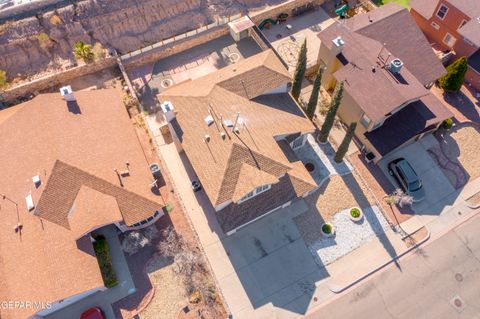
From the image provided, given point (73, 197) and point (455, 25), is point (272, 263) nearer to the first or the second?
point (73, 197)

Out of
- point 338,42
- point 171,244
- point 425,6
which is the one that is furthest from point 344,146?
point 425,6

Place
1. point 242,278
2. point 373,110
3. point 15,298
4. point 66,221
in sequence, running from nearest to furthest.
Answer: point 15,298 → point 66,221 → point 242,278 → point 373,110

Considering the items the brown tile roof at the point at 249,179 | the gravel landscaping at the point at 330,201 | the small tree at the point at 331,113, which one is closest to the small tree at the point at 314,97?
the small tree at the point at 331,113

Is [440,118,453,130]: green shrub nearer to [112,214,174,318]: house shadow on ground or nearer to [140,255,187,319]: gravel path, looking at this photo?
[112,214,174,318]: house shadow on ground

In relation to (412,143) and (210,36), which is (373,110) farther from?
(210,36)

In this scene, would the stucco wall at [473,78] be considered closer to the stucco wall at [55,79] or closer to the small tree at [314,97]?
the small tree at [314,97]

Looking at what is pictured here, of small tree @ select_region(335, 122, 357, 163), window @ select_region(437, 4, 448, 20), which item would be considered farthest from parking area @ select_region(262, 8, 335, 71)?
small tree @ select_region(335, 122, 357, 163)

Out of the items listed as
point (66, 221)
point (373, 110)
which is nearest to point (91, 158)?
point (66, 221)
